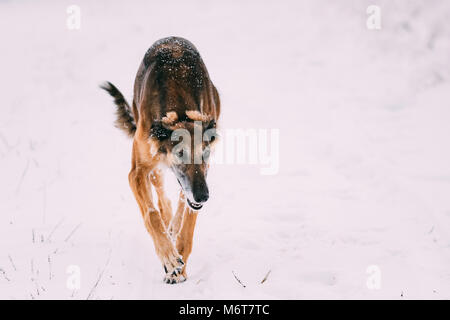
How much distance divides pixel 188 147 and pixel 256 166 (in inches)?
148

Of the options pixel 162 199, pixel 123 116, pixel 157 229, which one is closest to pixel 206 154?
pixel 157 229

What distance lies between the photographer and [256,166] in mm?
7875

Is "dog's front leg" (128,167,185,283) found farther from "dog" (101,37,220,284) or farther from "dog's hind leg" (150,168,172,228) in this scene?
"dog's hind leg" (150,168,172,228)

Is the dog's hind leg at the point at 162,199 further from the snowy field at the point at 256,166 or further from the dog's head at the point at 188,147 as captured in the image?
the dog's head at the point at 188,147

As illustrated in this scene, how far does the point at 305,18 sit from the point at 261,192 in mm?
8425

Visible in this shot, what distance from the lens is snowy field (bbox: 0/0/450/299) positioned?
14.4ft

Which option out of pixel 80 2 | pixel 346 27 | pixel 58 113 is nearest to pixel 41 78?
pixel 58 113

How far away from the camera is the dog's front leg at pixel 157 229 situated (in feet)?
14.1

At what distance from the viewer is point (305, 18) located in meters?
13.6

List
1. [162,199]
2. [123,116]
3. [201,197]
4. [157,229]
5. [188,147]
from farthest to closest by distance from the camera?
[123,116] → [162,199] → [157,229] → [188,147] → [201,197]

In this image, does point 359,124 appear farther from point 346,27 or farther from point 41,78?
point 41,78

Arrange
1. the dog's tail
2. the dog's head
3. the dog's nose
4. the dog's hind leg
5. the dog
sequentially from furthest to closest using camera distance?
the dog's tail, the dog's hind leg, the dog, the dog's head, the dog's nose

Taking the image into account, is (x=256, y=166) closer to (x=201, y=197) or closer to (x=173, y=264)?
(x=173, y=264)

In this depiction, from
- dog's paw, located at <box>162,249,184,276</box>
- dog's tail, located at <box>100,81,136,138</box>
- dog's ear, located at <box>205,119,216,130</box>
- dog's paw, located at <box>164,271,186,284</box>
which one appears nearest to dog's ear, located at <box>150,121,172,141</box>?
dog's ear, located at <box>205,119,216,130</box>
